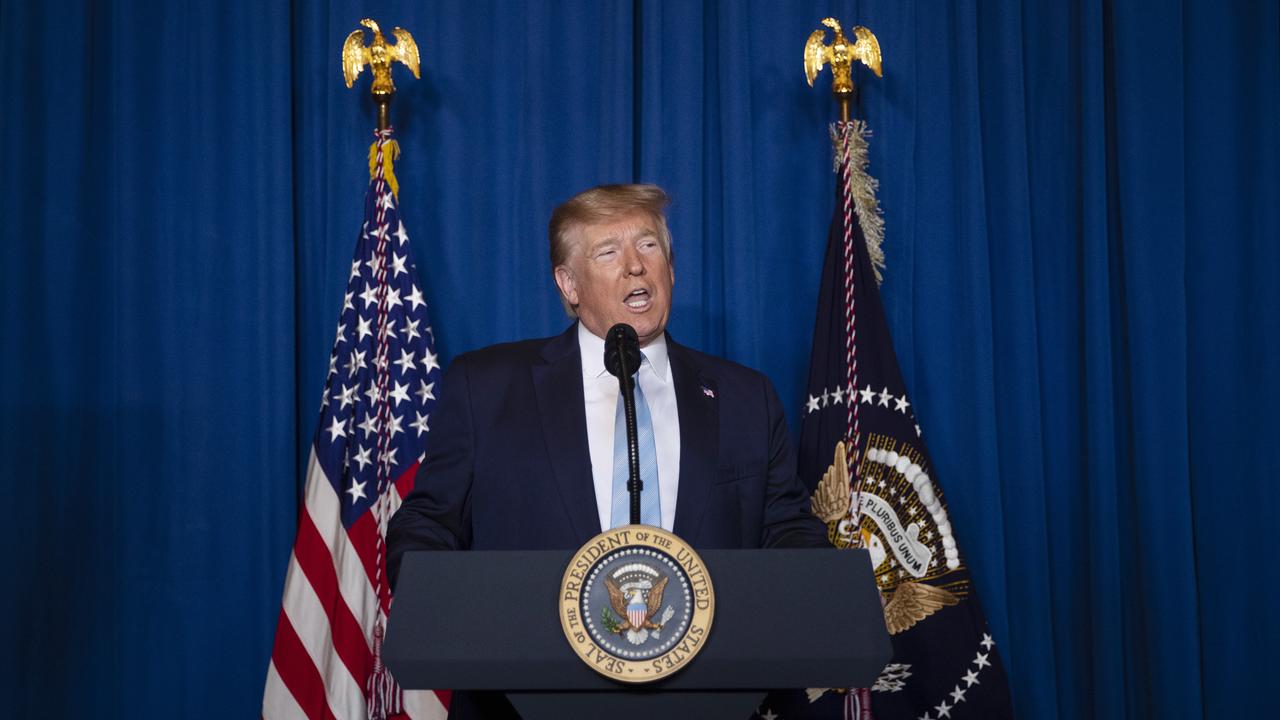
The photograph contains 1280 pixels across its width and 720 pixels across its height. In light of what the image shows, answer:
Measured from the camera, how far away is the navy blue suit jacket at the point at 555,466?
1962mm

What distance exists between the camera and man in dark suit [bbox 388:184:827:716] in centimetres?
197

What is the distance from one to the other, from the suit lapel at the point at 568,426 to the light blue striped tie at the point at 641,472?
0.05 meters

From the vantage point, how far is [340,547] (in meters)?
2.85

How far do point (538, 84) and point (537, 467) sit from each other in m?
1.62

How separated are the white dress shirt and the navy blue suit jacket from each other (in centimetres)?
2

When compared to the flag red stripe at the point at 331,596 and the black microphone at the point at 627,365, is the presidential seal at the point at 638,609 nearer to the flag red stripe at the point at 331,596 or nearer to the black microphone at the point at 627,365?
the black microphone at the point at 627,365

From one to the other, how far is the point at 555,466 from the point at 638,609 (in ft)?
2.41

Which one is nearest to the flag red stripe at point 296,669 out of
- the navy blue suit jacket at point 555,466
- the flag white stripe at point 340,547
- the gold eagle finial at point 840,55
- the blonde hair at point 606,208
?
the flag white stripe at point 340,547

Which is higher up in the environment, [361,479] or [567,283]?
[567,283]

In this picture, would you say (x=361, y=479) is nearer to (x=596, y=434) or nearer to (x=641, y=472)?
(x=596, y=434)

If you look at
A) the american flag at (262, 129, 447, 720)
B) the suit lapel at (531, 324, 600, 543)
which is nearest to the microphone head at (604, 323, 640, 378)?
the suit lapel at (531, 324, 600, 543)


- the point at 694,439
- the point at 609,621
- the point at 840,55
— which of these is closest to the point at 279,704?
the point at 694,439

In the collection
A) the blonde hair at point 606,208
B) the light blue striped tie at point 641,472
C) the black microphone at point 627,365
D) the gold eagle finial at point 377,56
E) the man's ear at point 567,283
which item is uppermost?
the gold eagle finial at point 377,56

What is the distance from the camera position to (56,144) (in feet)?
9.97
